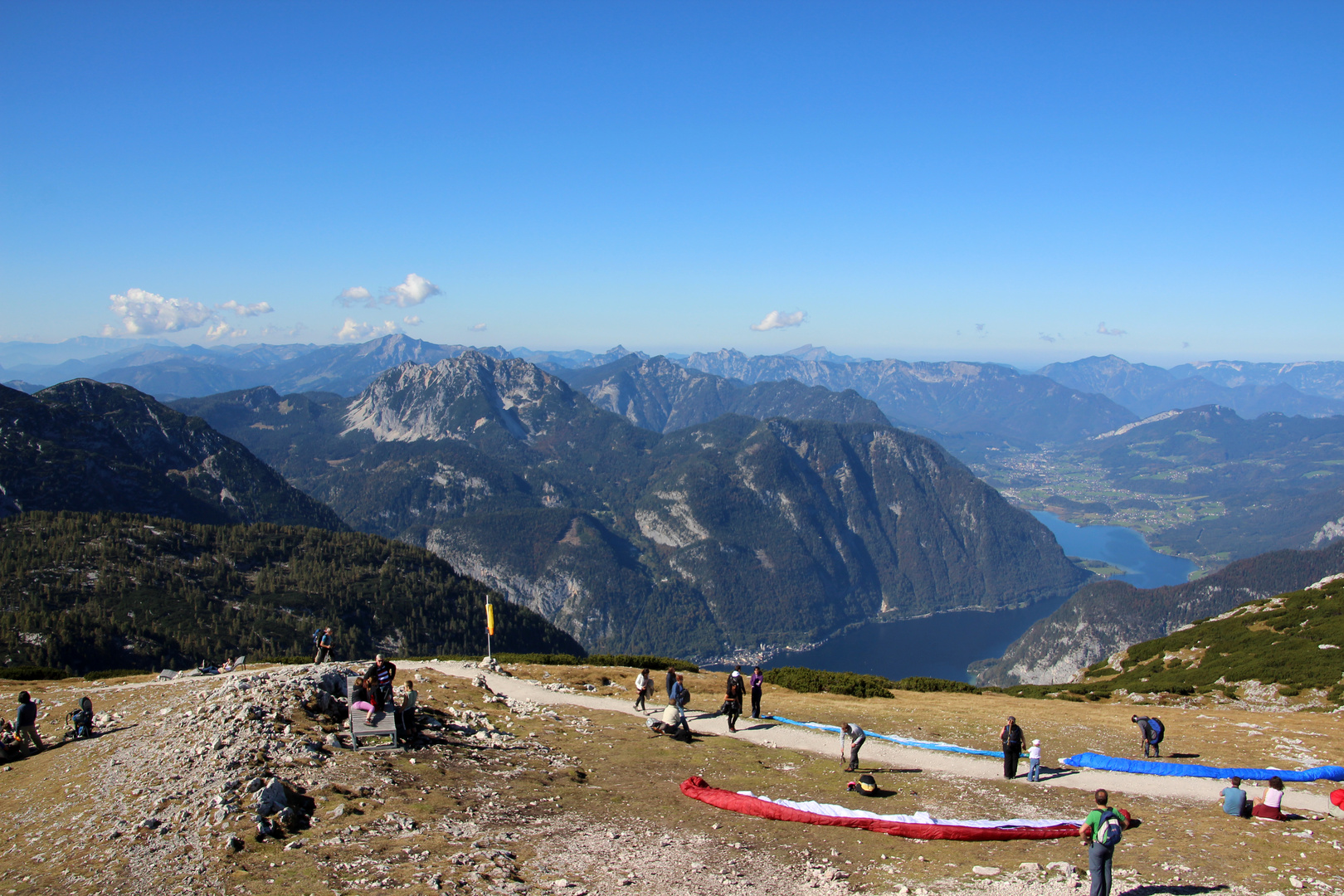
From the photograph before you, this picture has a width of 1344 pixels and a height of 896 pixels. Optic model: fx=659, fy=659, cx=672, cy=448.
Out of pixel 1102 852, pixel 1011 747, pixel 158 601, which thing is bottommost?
pixel 158 601

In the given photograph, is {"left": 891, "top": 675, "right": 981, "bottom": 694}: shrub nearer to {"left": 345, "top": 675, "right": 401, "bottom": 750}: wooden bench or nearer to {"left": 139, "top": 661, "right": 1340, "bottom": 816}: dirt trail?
{"left": 139, "top": 661, "right": 1340, "bottom": 816}: dirt trail

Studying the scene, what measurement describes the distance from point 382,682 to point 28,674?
5317 cm

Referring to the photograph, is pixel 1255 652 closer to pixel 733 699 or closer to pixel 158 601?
pixel 733 699

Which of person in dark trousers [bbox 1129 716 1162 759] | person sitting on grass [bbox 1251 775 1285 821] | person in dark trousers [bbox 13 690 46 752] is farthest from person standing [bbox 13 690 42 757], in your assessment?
person in dark trousers [bbox 1129 716 1162 759]

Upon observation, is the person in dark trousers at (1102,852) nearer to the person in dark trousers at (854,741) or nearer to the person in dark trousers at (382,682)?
the person in dark trousers at (854,741)

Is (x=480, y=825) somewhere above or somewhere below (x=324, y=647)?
above

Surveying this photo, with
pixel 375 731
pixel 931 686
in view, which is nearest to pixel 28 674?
pixel 375 731

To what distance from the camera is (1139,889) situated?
20.0m

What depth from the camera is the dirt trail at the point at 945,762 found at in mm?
27625

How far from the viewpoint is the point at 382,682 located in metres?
32.2

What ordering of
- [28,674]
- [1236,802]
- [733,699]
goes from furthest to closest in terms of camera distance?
[28,674] < [733,699] < [1236,802]

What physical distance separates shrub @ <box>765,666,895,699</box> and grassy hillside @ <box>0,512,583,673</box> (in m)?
136

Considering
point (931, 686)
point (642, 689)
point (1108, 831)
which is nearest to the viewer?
point (1108, 831)

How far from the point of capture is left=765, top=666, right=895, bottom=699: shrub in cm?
5056
